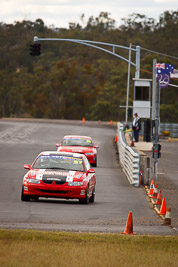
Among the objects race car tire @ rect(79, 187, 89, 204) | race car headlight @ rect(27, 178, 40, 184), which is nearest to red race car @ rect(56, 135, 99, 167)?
race car tire @ rect(79, 187, 89, 204)

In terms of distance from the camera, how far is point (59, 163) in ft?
58.4

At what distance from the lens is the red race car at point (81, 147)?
29.9m

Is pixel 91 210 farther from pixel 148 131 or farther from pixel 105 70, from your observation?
pixel 105 70

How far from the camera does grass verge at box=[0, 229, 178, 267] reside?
8.52m

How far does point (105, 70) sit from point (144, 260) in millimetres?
102223

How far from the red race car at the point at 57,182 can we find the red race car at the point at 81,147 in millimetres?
11832

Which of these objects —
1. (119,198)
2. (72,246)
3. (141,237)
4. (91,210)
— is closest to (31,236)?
(72,246)

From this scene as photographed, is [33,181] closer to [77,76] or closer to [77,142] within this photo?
[77,142]

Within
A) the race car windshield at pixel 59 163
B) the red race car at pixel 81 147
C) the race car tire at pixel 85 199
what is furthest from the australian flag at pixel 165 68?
the race car tire at pixel 85 199

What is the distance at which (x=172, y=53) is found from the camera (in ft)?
364

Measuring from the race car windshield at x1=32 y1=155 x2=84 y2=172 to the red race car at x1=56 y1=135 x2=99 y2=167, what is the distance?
→ 11.5 m

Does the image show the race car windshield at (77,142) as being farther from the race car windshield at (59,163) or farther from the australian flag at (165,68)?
the race car windshield at (59,163)

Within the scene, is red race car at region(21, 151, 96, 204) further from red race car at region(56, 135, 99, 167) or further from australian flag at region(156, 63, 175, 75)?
australian flag at region(156, 63, 175, 75)

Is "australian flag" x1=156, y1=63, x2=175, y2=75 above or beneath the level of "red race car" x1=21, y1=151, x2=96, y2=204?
above
